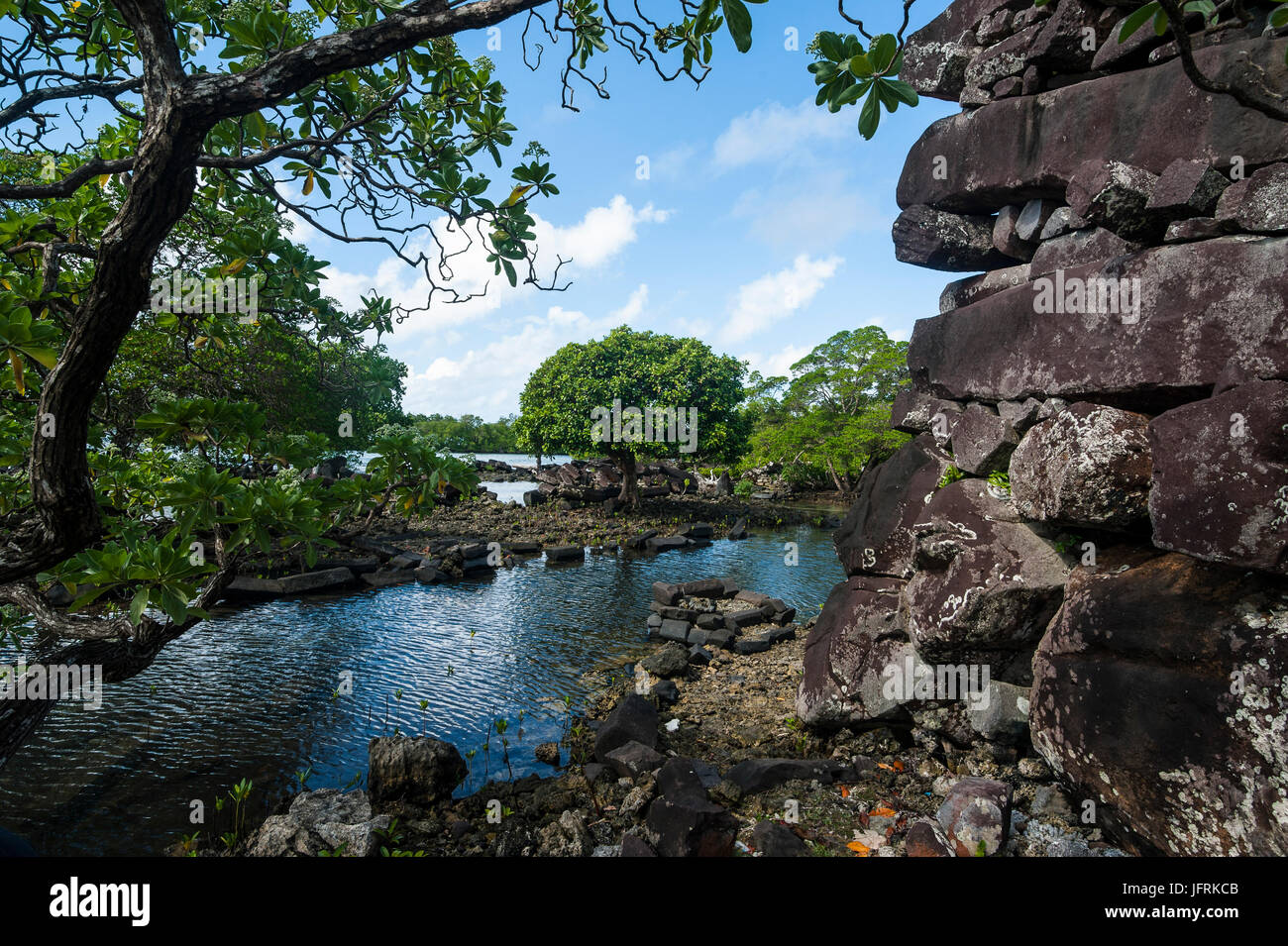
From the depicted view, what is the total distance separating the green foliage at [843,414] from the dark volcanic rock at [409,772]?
25.9m

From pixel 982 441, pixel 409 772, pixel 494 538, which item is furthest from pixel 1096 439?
pixel 494 538

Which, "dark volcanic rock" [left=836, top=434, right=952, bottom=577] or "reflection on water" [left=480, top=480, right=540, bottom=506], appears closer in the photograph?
"dark volcanic rock" [left=836, top=434, right=952, bottom=577]

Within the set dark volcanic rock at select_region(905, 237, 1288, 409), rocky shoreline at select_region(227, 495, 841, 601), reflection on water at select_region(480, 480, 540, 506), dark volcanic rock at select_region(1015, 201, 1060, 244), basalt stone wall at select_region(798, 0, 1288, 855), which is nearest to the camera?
basalt stone wall at select_region(798, 0, 1288, 855)

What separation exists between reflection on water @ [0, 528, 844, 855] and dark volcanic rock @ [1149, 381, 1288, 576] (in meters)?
6.64

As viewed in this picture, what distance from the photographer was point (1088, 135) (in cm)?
642

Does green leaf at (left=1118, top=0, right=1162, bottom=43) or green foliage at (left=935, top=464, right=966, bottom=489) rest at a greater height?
green leaf at (left=1118, top=0, right=1162, bottom=43)

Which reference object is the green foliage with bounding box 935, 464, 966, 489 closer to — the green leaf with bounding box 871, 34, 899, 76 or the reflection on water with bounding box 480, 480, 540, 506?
the green leaf with bounding box 871, 34, 899, 76

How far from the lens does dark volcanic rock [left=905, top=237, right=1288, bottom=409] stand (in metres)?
4.85

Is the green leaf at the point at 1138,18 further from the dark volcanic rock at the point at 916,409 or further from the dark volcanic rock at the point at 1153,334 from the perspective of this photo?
the dark volcanic rock at the point at 916,409

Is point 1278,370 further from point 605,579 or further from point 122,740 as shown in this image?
point 605,579

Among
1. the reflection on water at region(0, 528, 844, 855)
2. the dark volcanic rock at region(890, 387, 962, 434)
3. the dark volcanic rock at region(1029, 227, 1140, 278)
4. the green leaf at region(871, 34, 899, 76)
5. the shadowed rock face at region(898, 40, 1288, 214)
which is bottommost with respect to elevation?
the reflection on water at region(0, 528, 844, 855)

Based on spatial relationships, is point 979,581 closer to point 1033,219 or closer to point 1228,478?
point 1228,478

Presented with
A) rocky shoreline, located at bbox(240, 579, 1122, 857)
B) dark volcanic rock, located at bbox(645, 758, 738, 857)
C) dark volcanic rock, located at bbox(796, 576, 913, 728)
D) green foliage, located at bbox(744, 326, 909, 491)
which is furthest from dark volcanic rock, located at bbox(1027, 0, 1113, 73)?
green foliage, located at bbox(744, 326, 909, 491)
